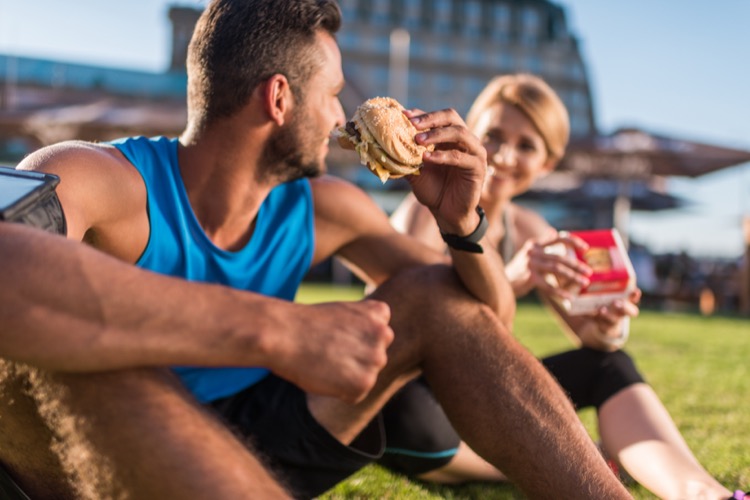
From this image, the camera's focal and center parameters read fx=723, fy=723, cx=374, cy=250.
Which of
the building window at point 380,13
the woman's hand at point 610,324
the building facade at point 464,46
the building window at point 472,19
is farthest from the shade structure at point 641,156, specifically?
the building window at point 472,19

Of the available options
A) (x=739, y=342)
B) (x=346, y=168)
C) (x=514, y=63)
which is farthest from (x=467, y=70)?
(x=739, y=342)

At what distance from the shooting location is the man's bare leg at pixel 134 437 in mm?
1245

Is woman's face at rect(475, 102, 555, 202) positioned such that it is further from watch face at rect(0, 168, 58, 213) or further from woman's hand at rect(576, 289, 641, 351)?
watch face at rect(0, 168, 58, 213)

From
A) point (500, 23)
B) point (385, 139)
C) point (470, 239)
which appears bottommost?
point (470, 239)

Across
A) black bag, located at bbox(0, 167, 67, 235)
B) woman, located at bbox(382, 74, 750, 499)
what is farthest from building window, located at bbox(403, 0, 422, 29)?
black bag, located at bbox(0, 167, 67, 235)

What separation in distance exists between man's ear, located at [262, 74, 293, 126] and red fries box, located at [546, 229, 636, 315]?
1.12 m

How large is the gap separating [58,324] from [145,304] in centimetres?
14

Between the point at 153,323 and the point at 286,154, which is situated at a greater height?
the point at 286,154

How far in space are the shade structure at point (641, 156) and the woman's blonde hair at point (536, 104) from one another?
10422 millimetres

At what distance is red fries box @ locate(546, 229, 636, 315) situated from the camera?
8.56 feet

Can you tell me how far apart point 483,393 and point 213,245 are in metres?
0.89

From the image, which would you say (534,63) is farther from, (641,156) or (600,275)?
(600,275)

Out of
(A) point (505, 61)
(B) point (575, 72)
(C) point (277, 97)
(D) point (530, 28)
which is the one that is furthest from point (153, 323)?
(B) point (575, 72)

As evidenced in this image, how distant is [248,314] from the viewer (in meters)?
1.29
